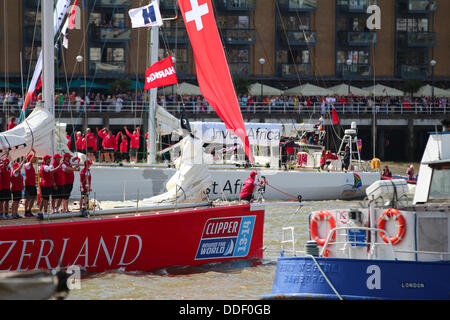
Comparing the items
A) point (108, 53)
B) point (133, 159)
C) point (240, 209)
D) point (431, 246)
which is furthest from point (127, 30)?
point (431, 246)

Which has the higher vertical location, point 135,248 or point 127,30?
point 127,30

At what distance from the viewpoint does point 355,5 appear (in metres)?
57.2

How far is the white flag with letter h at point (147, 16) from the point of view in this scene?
25359 mm

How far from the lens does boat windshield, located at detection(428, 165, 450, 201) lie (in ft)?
45.6

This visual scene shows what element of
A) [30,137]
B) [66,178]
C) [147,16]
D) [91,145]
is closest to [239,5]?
[91,145]

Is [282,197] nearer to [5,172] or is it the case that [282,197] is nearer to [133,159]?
[133,159]

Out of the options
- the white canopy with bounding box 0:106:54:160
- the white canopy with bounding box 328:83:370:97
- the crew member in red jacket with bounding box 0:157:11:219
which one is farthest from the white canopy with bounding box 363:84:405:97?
the crew member in red jacket with bounding box 0:157:11:219

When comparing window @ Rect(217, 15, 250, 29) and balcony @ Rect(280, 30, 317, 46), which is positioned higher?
window @ Rect(217, 15, 250, 29)

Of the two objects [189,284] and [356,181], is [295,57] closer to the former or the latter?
[356,181]

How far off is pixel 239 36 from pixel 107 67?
9.19 m

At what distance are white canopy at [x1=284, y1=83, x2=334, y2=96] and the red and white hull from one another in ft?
108

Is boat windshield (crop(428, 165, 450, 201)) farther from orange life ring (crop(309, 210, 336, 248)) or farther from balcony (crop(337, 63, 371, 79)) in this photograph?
balcony (crop(337, 63, 371, 79))

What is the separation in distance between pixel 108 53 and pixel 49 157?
38.8 meters

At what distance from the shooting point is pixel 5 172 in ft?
51.3
